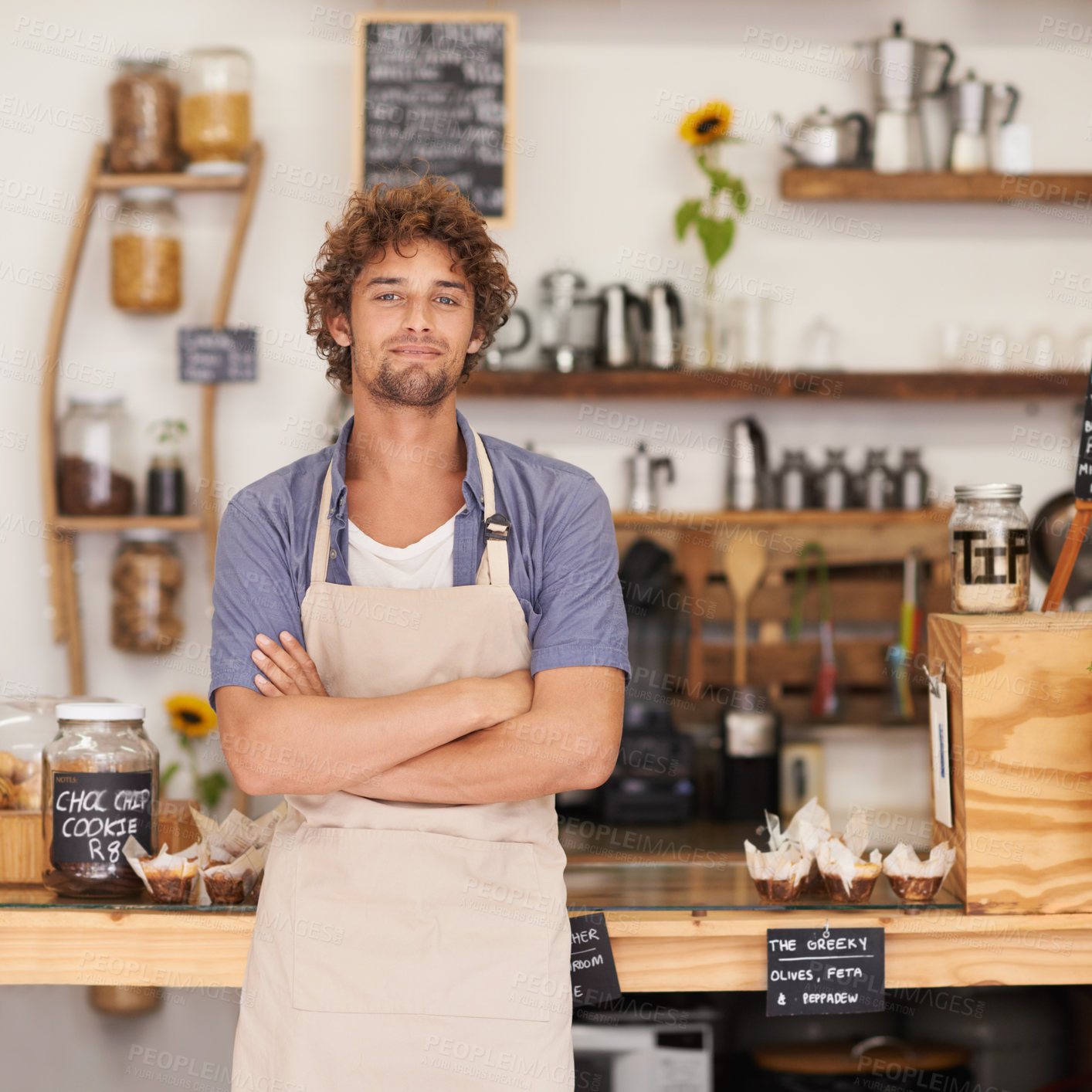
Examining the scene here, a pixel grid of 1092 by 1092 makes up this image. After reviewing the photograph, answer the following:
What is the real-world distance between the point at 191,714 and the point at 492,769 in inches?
77.5

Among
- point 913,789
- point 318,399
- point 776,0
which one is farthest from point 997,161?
point 318,399

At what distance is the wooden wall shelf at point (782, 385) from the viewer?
3166mm

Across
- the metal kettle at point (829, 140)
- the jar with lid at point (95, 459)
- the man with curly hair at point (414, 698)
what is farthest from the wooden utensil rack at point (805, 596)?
the man with curly hair at point (414, 698)

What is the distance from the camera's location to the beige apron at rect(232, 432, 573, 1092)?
1.23m

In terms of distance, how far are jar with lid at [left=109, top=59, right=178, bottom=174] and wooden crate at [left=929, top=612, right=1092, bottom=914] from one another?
2.52 m

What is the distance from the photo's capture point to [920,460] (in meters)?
3.43

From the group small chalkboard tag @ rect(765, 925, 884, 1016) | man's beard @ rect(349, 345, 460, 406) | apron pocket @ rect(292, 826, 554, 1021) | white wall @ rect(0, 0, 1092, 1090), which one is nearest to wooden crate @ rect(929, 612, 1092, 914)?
small chalkboard tag @ rect(765, 925, 884, 1016)

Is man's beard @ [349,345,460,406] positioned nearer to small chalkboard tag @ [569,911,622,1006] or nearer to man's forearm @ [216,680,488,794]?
man's forearm @ [216,680,488,794]

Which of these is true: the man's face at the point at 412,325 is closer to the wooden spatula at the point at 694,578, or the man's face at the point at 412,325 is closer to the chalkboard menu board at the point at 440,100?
the chalkboard menu board at the point at 440,100

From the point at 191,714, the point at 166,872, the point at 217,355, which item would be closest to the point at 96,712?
the point at 166,872

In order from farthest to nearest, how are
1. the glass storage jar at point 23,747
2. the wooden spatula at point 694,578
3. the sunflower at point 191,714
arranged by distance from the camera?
the wooden spatula at point 694,578 < the sunflower at point 191,714 < the glass storage jar at point 23,747

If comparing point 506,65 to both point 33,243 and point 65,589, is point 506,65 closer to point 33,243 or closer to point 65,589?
point 33,243

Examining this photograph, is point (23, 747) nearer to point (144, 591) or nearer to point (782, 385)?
point (144, 591)

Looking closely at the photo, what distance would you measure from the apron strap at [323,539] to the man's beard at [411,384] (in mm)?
108
